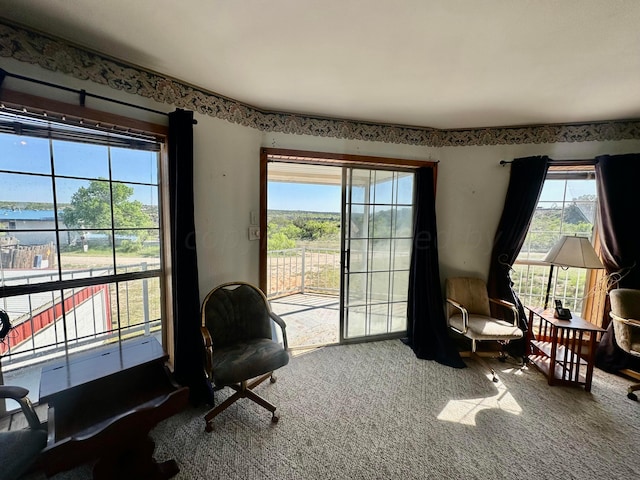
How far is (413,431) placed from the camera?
6.04ft

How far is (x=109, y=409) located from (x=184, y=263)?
921 mm

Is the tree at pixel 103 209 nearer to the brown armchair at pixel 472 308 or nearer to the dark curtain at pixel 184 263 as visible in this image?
the dark curtain at pixel 184 263

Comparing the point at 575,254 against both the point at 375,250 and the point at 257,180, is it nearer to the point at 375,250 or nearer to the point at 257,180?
the point at 375,250

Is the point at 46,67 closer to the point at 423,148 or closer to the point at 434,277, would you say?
the point at 423,148

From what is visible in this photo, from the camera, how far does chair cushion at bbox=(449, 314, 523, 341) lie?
8.03 feet

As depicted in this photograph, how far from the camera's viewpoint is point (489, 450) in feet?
5.57

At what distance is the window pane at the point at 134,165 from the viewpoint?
1.87 metres

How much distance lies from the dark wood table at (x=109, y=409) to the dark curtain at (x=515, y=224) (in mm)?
3099

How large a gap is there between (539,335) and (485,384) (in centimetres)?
95

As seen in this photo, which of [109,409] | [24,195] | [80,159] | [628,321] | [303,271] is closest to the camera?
[109,409]

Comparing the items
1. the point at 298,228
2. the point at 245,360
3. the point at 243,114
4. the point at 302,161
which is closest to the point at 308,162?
the point at 302,161

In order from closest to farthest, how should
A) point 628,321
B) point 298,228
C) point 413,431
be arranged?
1. point 413,431
2. point 628,321
3. point 298,228

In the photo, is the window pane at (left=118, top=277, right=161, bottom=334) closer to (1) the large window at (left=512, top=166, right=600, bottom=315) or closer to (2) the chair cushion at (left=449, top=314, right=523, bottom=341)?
(2) the chair cushion at (left=449, top=314, right=523, bottom=341)

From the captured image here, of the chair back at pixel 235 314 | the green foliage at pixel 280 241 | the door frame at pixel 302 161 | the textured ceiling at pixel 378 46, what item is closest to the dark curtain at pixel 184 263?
the chair back at pixel 235 314
